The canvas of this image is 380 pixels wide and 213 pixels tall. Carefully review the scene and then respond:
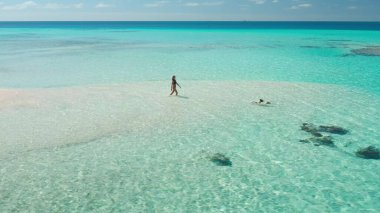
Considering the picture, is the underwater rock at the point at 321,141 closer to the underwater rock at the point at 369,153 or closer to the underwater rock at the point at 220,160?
the underwater rock at the point at 369,153

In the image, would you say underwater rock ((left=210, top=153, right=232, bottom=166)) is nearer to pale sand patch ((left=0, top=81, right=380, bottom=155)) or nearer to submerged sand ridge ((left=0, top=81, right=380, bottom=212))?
submerged sand ridge ((left=0, top=81, right=380, bottom=212))

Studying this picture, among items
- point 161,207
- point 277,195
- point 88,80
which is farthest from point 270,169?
point 88,80

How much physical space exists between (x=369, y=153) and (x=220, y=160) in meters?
5.02

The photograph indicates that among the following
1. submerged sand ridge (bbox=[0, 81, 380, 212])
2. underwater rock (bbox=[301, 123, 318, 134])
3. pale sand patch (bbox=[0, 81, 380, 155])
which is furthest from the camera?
pale sand patch (bbox=[0, 81, 380, 155])

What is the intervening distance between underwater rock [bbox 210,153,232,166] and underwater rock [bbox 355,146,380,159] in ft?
14.5

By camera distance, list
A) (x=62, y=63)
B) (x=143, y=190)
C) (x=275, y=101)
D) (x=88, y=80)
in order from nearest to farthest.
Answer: (x=143, y=190)
(x=275, y=101)
(x=88, y=80)
(x=62, y=63)

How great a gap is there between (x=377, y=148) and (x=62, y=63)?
29815mm

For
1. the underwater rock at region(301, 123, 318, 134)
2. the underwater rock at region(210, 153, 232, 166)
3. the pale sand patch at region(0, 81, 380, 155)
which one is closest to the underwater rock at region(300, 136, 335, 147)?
the underwater rock at region(301, 123, 318, 134)

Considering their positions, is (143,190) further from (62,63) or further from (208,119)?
(62,63)

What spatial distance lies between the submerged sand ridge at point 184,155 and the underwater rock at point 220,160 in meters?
0.07

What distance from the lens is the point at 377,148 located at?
12922 millimetres

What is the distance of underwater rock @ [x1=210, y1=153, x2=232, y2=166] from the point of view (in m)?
11.8

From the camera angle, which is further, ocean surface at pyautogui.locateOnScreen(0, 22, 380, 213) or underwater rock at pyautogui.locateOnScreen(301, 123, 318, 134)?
underwater rock at pyautogui.locateOnScreen(301, 123, 318, 134)

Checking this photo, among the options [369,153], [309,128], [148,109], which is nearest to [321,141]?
[309,128]
